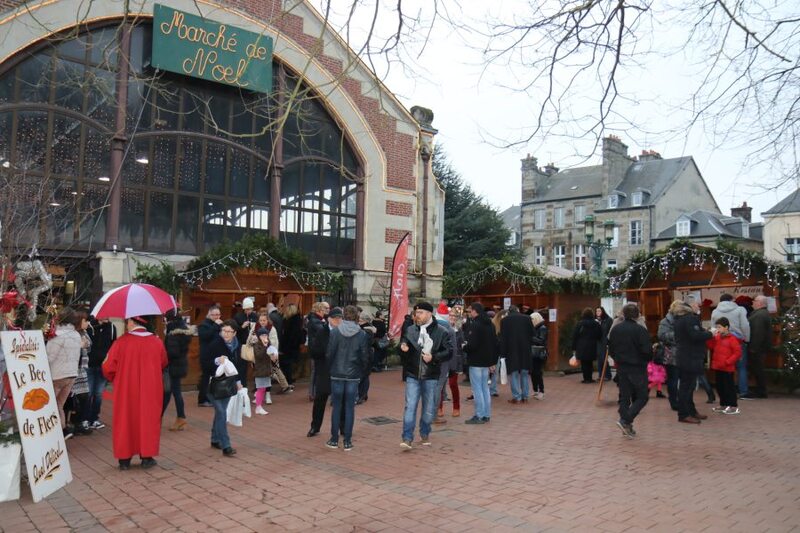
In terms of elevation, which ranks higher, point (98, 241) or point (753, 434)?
point (98, 241)

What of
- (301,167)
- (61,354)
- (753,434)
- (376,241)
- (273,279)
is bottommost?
(753,434)

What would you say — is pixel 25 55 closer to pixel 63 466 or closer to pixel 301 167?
pixel 301 167

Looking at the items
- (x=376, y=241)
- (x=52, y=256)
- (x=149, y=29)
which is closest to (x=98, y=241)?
(x=52, y=256)

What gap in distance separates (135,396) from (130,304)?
37.9 inches

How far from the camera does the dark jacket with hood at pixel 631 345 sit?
27.4 ft

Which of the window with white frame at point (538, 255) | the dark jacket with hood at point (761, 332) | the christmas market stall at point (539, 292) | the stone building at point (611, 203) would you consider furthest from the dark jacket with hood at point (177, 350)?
the window with white frame at point (538, 255)

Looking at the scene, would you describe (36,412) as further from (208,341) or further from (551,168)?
(551,168)

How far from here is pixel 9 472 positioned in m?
5.66

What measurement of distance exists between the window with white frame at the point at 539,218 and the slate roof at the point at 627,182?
0.87 metres

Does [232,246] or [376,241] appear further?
[376,241]

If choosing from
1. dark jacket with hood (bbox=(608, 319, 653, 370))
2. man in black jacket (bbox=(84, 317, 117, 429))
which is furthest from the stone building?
man in black jacket (bbox=(84, 317, 117, 429))

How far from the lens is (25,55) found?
13.5 meters

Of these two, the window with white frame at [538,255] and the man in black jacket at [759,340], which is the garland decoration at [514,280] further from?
the window with white frame at [538,255]

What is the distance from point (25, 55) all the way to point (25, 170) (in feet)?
10.3
